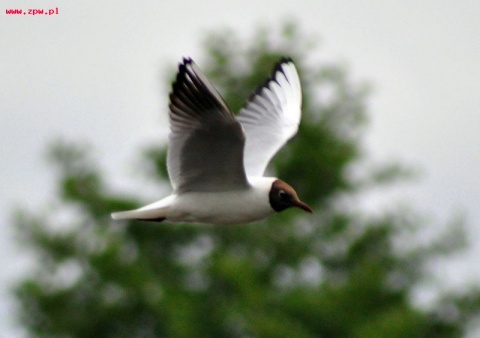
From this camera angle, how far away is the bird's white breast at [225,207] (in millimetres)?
9234

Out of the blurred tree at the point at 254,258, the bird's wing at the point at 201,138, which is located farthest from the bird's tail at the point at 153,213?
the blurred tree at the point at 254,258

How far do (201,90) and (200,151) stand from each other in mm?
399

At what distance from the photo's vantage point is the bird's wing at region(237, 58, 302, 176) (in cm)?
1019

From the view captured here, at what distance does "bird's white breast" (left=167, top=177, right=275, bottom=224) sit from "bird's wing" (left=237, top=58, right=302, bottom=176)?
664 millimetres

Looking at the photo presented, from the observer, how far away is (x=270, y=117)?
1065cm

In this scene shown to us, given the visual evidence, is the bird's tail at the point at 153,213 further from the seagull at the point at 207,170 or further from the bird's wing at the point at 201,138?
the bird's wing at the point at 201,138

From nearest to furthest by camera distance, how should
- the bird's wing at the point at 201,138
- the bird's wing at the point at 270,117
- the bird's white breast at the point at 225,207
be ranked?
the bird's wing at the point at 201,138 → the bird's white breast at the point at 225,207 → the bird's wing at the point at 270,117

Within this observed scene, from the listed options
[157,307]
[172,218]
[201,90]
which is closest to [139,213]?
[172,218]

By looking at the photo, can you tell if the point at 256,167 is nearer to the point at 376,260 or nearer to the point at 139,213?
the point at 139,213

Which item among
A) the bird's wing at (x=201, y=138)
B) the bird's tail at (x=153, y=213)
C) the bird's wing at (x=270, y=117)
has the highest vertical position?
the bird's wing at (x=270, y=117)

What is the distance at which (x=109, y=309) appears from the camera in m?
21.4

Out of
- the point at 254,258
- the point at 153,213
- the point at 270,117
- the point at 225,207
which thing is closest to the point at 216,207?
the point at 225,207

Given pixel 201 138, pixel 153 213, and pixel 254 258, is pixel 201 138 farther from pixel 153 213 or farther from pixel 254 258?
pixel 254 258

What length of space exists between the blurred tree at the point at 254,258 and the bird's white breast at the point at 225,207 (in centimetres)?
1053
